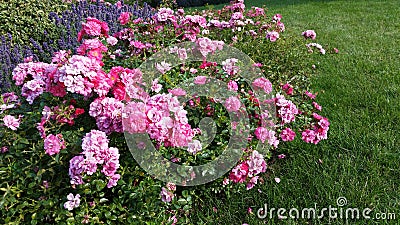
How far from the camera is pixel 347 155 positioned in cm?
256

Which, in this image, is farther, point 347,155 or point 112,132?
point 347,155

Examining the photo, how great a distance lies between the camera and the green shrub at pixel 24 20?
4.12 meters

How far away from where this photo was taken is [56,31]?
413 centimetres

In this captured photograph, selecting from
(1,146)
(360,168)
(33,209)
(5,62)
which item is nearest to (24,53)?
(5,62)

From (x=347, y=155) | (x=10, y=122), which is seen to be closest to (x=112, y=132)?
(x=10, y=122)

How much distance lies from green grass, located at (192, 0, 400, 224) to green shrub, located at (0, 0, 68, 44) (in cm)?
283

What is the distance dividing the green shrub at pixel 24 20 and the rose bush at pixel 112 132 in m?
2.07

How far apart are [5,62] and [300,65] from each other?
2.69m

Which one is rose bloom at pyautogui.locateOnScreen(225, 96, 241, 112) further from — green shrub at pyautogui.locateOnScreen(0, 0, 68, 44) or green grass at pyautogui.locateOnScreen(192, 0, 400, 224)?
green shrub at pyautogui.locateOnScreen(0, 0, 68, 44)

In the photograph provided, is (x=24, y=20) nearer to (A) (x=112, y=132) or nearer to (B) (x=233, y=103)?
(A) (x=112, y=132)

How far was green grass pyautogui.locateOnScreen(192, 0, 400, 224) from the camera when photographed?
2197 millimetres

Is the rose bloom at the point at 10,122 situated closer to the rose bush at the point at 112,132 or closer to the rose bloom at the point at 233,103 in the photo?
the rose bush at the point at 112,132

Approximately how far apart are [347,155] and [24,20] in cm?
356

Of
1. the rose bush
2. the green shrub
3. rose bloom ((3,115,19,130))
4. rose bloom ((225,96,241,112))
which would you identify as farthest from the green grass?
the green shrub
